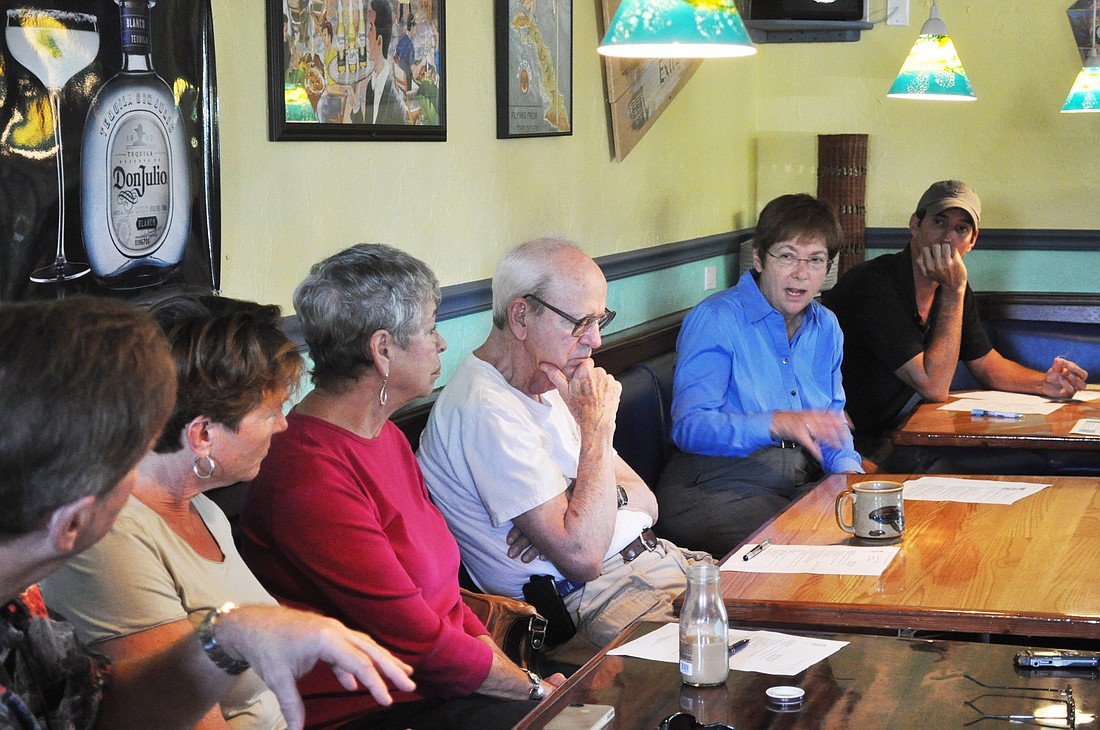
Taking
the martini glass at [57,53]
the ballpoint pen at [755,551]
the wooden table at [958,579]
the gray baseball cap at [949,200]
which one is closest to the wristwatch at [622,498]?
the wooden table at [958,579]

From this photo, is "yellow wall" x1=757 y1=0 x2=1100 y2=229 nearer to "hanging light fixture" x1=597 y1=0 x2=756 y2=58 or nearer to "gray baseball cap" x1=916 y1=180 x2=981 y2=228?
"gray baseball cap" x1=916 y1=180 x2=981 y2=228

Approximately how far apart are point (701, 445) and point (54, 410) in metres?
2.39

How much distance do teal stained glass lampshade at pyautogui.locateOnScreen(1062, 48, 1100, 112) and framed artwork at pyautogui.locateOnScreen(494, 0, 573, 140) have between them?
6.88 ft

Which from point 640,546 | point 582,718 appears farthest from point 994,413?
point 582,718

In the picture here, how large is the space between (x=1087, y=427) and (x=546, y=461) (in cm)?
178

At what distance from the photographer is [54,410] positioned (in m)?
1.12

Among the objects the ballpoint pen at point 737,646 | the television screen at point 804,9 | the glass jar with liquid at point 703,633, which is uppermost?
the television screen at point 804,9

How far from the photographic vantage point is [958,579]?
6.83ft

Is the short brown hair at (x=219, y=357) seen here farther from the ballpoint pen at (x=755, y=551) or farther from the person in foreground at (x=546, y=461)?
the ballpoint pen at (x=755, y=551)

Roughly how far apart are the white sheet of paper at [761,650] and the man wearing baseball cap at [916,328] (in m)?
2.39

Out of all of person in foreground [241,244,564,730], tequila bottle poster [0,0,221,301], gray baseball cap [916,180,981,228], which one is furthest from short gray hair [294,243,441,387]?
gray baseball cap [916,180,981,228]

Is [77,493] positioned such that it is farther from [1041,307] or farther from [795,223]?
[1041,307]

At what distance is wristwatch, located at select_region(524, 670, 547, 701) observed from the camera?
7.26 feet

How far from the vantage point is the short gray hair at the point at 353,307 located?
2.17 metres
